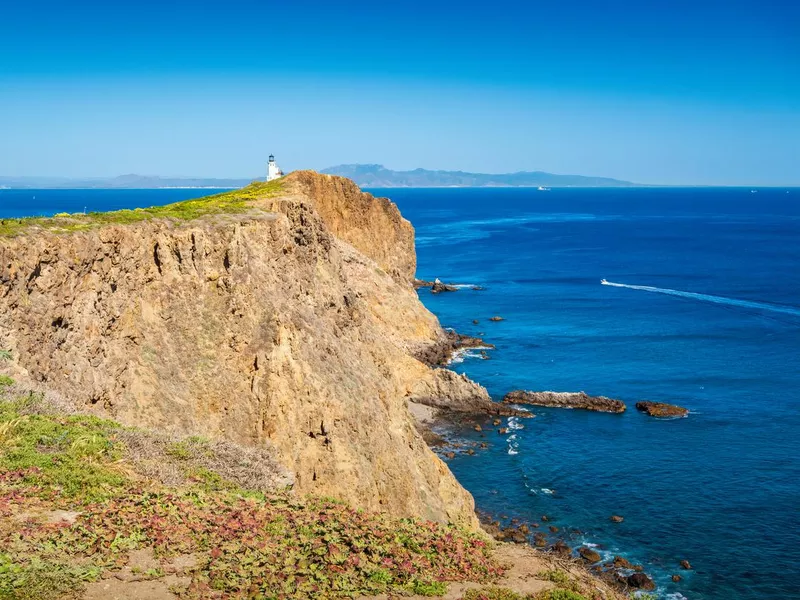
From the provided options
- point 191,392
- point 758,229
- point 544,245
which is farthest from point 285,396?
point 758,229

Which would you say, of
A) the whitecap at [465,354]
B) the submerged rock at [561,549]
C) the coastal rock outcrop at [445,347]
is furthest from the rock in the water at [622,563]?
the whitecap at [465,354]

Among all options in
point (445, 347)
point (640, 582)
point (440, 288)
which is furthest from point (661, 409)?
point (440, 288)

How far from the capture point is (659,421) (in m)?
52.8

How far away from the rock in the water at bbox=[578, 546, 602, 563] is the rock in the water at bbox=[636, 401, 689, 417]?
21.9m

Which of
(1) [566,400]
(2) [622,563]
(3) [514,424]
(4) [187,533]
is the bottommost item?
(2) [622,563]

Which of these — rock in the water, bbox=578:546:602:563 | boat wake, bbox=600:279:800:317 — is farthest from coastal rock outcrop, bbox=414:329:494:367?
boat wake, bbox=600:279:800:317

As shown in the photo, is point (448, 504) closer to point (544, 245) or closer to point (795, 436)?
point (795, 436)

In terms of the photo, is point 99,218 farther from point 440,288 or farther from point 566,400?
point 440,288

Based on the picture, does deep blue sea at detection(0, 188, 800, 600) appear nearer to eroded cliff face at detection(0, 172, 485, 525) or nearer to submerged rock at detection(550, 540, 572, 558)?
submerged rock at detection(550, 540, 572, 558)

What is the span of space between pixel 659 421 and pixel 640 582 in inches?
906

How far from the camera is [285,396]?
1160 inches

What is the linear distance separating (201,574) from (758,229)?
21447 cm

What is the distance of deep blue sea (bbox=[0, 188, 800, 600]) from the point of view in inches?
1410

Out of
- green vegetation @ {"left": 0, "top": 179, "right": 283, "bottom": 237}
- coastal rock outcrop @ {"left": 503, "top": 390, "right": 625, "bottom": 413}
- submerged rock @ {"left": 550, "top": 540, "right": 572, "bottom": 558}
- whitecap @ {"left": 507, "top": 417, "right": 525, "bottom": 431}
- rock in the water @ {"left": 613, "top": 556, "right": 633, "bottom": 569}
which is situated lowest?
rock in the water @ {"left": 613, "top": 556, "right": 633, "bottom": 569}
